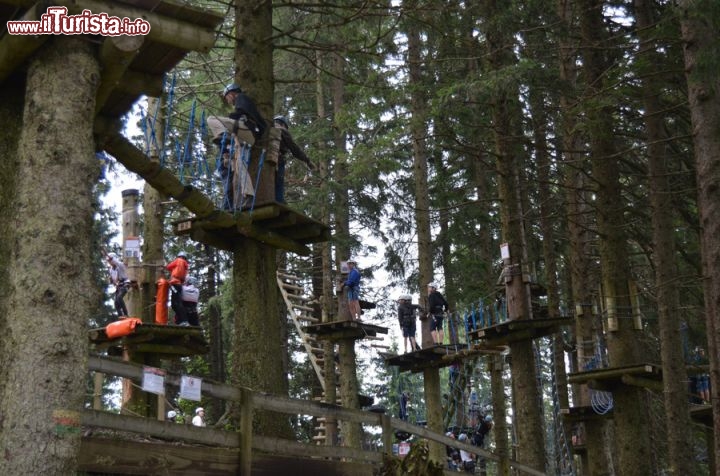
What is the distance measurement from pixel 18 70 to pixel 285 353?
2034cm

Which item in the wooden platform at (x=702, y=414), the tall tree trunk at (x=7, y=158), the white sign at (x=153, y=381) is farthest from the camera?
the wooden platform at (x=702, y=414)

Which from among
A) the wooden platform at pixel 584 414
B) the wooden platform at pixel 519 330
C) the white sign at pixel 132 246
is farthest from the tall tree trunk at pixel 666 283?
the white sign at pixel 132 246

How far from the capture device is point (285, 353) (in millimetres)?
26031

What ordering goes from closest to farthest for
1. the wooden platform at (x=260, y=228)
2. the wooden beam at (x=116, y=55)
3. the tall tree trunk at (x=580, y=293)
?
the wooden beam at (x=116, y=55), the wooden platform at (x=260, y=228), the tall tree trunk at (x=580, y=293)

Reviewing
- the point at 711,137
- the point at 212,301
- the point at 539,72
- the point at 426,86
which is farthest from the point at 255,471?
the point at 212,301

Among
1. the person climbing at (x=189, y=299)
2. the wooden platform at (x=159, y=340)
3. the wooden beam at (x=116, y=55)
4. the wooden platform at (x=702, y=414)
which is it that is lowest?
the wooden platform at (x=702, y=414)

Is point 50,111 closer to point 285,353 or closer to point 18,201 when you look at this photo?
point 18,201

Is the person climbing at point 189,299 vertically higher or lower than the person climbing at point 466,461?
higher

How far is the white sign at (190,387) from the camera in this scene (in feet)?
23.9

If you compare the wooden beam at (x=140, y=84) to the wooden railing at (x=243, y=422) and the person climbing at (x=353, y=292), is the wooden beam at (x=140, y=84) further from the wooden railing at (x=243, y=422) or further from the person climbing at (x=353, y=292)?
the person climbing at (x=353, y=292)

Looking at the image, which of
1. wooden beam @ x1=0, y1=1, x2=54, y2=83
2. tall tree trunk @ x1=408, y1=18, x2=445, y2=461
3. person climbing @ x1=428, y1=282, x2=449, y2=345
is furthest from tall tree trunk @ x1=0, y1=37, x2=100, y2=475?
person climbing @ x1=428, y1=282, x2=449, y2=345

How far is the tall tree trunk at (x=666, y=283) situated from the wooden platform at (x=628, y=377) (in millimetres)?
476

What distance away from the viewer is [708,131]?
10.3 m

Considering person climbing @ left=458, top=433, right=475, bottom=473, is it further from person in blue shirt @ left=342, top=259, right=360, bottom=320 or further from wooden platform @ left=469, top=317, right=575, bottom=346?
wooden platform @ left=469, top=317, right=575, bottom=346
